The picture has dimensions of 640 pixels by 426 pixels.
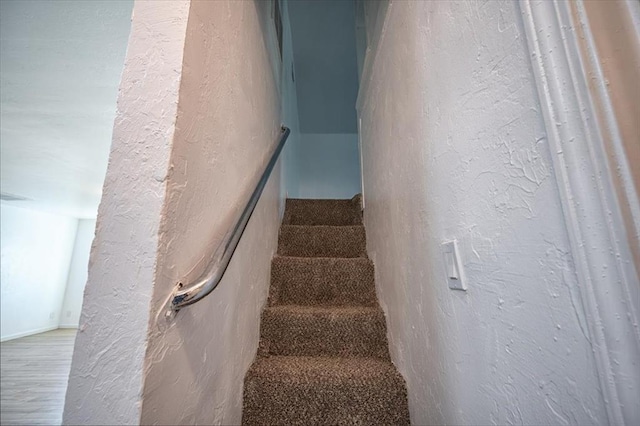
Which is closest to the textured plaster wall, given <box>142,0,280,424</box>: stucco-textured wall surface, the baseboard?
<box>142,0,280,424</box>: stucco-textured wall surface

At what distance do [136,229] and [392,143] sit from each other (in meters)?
1.03

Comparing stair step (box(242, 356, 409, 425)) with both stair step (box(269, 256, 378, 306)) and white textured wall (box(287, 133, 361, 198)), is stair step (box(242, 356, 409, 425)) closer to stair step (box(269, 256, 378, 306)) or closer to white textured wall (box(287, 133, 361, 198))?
stair step (box(269, 256, 378, 306))

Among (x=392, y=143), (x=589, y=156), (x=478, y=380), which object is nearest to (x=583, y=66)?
(x=589, y=156)

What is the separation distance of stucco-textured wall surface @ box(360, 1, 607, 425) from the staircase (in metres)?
0.17

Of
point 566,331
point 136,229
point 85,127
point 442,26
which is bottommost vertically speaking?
point 566,331

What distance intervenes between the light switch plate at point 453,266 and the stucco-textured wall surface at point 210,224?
0.58 metres

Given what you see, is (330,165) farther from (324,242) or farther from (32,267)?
(32,267)

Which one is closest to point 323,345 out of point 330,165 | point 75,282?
point 330,165

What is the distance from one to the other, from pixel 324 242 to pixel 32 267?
6178 millimetres

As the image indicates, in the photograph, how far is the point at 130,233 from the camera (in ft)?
1.36

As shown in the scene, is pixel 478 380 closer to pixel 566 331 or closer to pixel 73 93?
pixel 566 331

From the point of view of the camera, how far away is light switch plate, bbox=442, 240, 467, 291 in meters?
0.57

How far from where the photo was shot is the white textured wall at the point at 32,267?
4223mm

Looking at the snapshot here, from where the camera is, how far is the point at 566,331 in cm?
33
